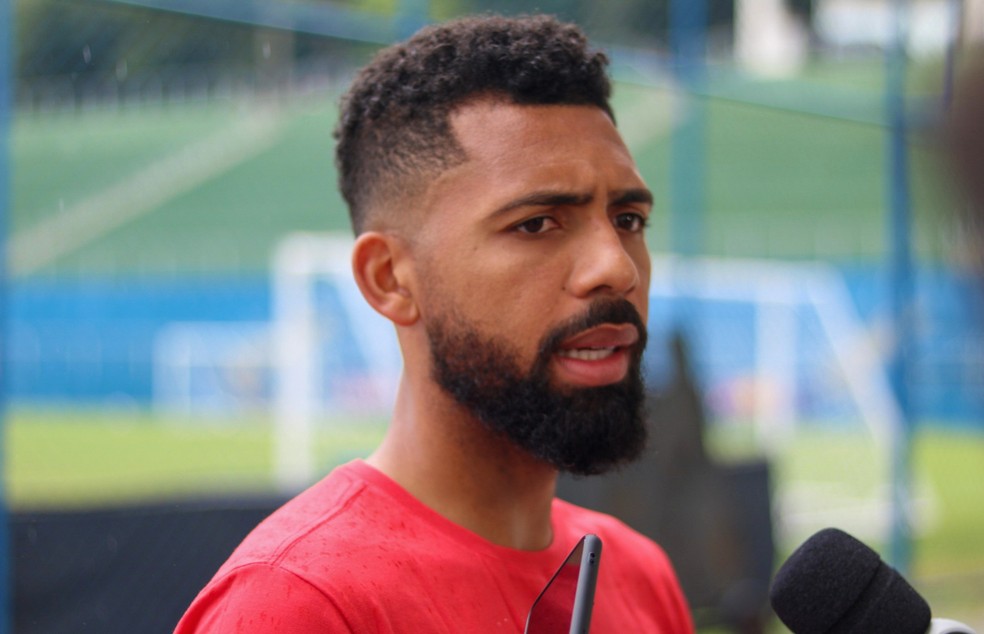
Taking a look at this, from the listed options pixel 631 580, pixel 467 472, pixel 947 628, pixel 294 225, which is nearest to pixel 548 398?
pixel 467 472

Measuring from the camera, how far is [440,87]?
1869 mm

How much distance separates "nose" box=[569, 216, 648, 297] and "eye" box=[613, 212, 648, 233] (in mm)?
96

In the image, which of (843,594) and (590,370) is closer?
(843,594)

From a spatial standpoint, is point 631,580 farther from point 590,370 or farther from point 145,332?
point 145,332

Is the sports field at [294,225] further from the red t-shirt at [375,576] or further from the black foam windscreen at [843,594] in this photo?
the black foam windscreen at [843,594]

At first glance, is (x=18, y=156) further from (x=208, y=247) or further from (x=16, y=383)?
(x=208, y=247)

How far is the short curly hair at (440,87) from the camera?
6.07 ft

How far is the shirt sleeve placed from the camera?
1.45 meters

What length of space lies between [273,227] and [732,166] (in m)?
7.35

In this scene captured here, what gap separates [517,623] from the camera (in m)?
1.64

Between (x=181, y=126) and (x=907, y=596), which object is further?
(x=181, y=126)

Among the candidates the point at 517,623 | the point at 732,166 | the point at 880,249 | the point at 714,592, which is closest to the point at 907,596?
the point at 517,623

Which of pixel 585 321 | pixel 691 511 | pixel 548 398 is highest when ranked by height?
pixel 585 321

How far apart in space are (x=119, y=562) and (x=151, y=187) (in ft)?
56.4
